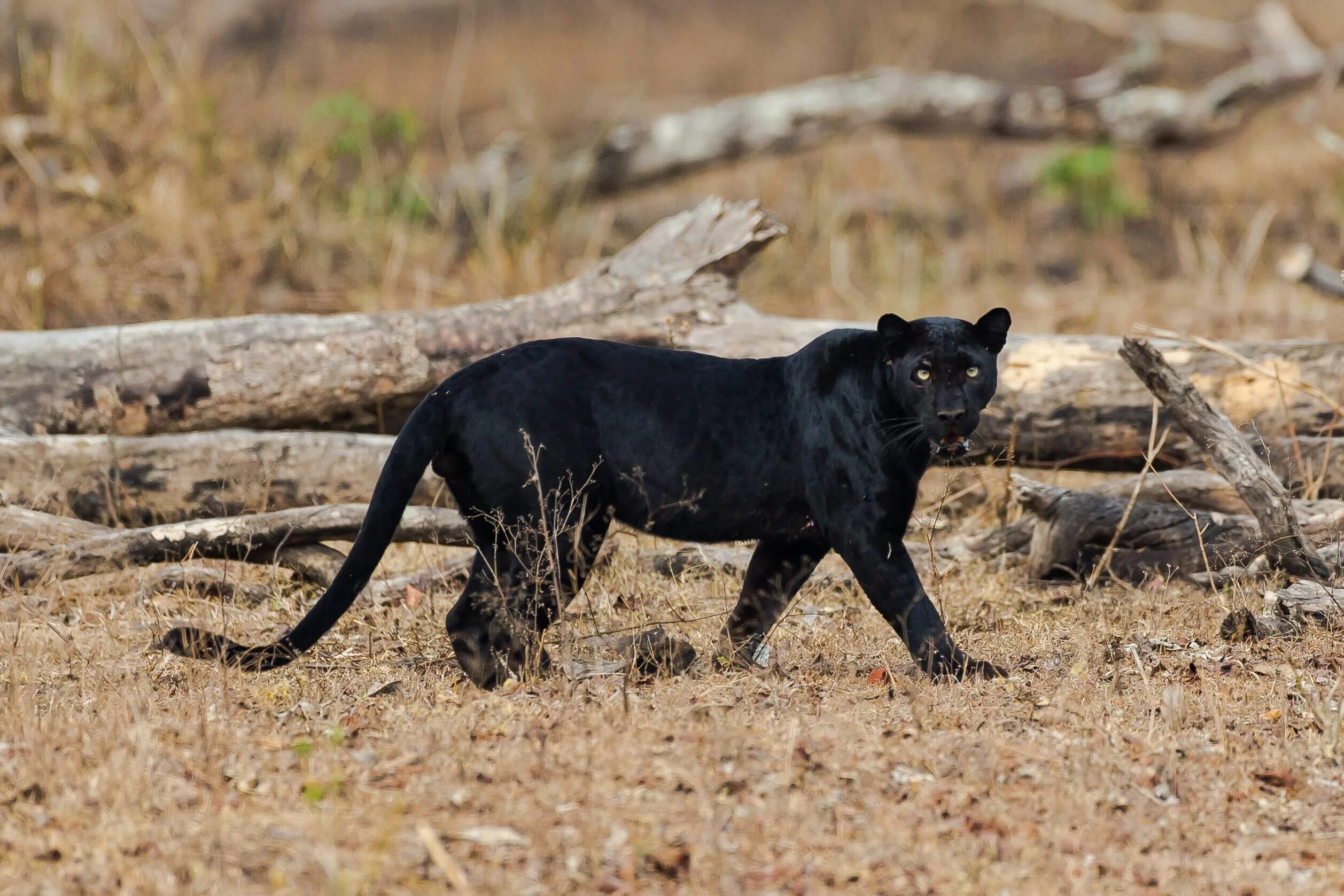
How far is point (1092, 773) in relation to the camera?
3.88 m

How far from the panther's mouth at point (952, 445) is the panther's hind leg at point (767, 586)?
2.21 feet

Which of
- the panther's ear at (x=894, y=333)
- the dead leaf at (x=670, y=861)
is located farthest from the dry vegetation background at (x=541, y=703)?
the panther's ear at (x=894, y=333)

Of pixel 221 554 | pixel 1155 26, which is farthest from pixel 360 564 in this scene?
pixel 1155 26

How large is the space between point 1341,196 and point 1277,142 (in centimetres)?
350

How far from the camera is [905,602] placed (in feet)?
15.6

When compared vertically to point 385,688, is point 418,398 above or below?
above

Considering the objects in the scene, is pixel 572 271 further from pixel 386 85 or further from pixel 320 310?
pixel 386 85

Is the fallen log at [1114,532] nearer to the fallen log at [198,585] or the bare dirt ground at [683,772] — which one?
the bare dirt ground at [683,772]

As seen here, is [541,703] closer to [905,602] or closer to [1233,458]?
[905,602]

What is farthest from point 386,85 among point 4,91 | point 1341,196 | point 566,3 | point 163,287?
point 1341,196

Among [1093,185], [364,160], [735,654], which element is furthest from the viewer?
[1093,185]

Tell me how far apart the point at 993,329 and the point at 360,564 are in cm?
234

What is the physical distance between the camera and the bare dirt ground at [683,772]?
10.9 ft

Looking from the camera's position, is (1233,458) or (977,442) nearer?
(1233,458)
